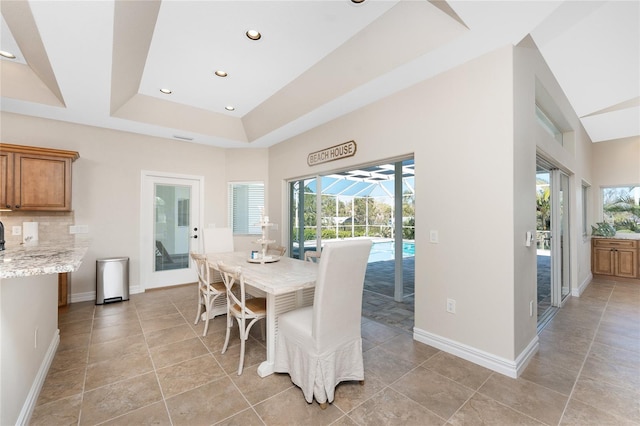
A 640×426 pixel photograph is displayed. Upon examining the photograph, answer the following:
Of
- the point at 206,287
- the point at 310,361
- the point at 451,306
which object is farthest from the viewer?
the point at 206,287

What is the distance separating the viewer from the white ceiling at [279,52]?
2.08m

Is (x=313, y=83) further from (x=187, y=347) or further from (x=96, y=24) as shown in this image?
(x=187, y=347)

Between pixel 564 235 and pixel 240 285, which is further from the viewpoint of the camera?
pixel 564 235

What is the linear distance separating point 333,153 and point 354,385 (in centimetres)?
281

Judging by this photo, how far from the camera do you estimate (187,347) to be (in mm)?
2711

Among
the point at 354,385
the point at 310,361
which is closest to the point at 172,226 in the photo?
the point at 310,361

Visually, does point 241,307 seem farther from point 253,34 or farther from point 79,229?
point 79,229

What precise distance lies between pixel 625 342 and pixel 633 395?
113 cm

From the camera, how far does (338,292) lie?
1.91 m

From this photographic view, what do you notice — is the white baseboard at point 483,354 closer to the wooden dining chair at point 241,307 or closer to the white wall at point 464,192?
the white wall at point 464,192

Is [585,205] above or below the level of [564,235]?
above

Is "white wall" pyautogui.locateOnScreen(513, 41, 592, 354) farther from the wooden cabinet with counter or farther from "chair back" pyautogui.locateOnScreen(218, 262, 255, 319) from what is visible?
the wooden cabinet with counter

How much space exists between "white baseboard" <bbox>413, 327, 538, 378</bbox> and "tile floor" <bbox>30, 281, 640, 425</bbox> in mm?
60

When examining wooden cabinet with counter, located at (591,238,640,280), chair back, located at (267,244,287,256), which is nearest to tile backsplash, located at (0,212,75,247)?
chair back, located at (267,244,287,256)
